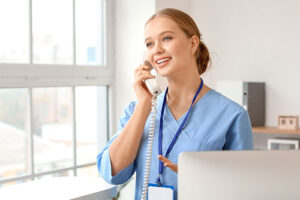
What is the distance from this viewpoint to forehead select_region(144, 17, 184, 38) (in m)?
1.43

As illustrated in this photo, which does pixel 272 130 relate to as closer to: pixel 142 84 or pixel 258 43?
Answer: pixel 258 43

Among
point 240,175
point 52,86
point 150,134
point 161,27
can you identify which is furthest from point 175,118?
point 52,86

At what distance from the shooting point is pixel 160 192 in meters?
1.36

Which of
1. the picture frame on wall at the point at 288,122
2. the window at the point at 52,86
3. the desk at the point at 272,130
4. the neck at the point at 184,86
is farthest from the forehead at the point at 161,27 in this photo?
the picture frame on wall at the point at 288,122

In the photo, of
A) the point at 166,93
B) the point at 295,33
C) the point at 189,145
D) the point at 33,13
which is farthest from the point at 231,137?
the point at 295,33

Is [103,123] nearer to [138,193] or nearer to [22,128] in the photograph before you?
[22,128]

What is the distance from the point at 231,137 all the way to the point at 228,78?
7.25 ft

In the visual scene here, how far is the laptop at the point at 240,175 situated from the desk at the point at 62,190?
68cm

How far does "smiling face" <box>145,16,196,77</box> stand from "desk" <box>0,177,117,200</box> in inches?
20.7

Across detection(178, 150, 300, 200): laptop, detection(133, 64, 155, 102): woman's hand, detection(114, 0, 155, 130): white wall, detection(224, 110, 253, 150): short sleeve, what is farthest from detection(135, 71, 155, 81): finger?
detection(114, 0, 155, 130): white wall

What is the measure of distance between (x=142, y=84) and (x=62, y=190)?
1.69 ft

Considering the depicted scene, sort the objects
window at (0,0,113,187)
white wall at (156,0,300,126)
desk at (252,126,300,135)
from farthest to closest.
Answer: white wall at (156,0,300,126), desk at (252,126,300,135), window at (0,0,113,187)

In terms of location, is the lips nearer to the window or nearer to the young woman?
the young woman

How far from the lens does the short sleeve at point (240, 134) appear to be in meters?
1.42
